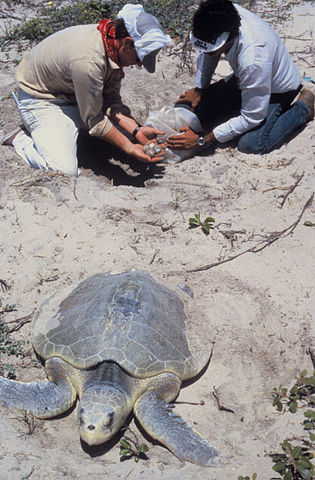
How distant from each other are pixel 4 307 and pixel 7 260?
1.02 ft

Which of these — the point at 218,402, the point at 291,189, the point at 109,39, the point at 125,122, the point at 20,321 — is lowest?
the point at 218,402

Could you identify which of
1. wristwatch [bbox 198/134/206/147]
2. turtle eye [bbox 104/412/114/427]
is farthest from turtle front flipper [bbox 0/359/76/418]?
wristwatch [bbox 198/134/206/147]

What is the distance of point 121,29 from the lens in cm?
271

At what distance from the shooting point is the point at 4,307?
2.39m

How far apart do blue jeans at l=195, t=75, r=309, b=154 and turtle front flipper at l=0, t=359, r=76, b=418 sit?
6.65 ft

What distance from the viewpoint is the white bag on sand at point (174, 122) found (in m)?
3.39

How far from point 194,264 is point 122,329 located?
0.69 metres

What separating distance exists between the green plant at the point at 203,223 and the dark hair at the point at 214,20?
1010 mm

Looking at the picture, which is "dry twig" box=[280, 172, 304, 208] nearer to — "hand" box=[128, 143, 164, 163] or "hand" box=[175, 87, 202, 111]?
"hand" box=[128, 143, 164, 163]

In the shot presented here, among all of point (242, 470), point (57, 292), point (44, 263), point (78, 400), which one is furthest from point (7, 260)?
point (242, 470)

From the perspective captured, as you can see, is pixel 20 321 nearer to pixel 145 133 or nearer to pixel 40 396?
pixel 40 396

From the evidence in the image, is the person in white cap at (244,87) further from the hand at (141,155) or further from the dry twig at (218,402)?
the dry twig at (218,402)

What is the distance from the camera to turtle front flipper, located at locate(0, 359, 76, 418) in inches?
75.8

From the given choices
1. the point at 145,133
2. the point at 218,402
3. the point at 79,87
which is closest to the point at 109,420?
the point at 218,402
